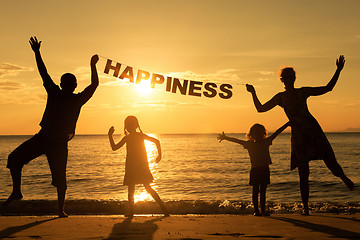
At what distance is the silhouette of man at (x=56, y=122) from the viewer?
657cm

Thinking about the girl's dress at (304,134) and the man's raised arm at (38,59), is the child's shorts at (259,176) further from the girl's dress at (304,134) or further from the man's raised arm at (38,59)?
the man's raised arm at (38,59)

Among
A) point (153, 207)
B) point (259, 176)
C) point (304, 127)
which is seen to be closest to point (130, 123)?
point (259, 176)

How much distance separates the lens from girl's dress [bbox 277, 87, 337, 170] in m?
6.79

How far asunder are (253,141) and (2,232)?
4570 millimetres

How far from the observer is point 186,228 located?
19.2ft

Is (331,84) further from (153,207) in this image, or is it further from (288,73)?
(153,207)

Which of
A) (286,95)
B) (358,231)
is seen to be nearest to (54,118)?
(286,95)

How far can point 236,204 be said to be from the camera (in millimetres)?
14422

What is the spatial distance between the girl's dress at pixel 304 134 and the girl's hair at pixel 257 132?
2.46 ft

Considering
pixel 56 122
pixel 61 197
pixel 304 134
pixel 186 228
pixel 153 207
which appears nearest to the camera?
pixel 186 228

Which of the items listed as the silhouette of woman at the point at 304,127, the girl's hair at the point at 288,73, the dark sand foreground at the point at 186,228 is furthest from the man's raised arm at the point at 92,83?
the girl's hair at the point at 288,73

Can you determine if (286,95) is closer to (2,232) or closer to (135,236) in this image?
(135,236)

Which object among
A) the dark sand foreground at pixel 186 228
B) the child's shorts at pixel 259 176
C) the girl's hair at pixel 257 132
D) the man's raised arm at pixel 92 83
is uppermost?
the man's raised arm at pixel 92 83

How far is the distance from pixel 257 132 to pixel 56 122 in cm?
366
